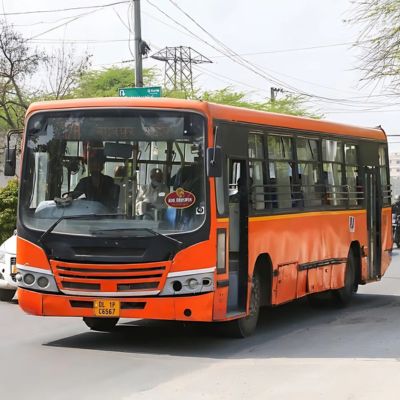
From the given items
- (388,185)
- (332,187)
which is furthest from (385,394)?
(388,185)

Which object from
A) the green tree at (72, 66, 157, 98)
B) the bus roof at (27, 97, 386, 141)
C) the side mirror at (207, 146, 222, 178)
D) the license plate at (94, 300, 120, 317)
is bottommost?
the license plate at (94, 300, 120, 317)

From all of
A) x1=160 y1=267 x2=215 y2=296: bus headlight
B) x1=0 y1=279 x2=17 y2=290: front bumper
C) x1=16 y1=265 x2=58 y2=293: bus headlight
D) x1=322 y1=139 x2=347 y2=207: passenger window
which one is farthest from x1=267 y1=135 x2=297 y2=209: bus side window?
x1=0 y1=279 x2=17 y2=290: front bumper

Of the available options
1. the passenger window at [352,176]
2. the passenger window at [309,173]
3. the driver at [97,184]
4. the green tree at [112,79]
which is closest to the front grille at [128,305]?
the driver at [97,184]

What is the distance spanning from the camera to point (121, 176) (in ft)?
31.2

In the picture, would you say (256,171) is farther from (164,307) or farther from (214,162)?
(164,307)

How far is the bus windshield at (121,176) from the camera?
30.7 feet

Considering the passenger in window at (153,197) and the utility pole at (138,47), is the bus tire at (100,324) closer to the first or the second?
the passenger in window at (153,197)

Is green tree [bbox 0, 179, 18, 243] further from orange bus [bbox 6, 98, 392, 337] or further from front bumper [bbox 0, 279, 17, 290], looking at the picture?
orange bus [bbox 6, 98, 392, 337]

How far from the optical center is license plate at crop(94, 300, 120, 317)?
30.5 feet

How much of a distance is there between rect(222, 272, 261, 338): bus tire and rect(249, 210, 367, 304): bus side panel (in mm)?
335

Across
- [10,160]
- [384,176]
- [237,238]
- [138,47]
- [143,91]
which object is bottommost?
[237,238]

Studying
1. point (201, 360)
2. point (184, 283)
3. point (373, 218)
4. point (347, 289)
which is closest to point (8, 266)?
point (184, 283)

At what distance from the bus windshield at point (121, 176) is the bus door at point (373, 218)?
612cm

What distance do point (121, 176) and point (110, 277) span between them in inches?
45.3
